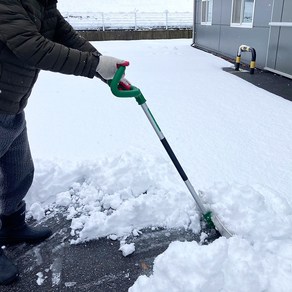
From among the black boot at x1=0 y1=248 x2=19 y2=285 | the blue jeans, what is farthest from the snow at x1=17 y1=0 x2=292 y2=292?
the blue jeans

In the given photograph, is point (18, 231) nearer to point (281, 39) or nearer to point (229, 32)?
point (281, 39)

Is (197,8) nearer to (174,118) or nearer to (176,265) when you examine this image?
(174,118)

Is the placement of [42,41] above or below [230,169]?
above

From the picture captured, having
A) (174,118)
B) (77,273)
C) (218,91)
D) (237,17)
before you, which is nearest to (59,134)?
(174,118)

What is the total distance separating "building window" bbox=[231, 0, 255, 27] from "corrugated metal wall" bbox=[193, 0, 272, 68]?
0.50ft

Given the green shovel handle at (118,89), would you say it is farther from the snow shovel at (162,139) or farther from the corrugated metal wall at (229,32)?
the corrugated metal wall at (229,32)

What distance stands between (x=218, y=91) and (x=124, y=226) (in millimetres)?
3842

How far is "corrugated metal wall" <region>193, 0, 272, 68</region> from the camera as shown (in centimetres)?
707

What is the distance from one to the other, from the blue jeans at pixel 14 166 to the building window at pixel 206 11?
9998 mm

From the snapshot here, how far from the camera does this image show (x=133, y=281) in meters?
1.83

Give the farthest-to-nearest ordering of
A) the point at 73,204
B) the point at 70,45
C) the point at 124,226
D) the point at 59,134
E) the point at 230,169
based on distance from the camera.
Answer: the point at 59,134, the point at 230,169, the point at 73,204, the point at 124,226, the point at 70,45

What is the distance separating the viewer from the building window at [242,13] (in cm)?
788

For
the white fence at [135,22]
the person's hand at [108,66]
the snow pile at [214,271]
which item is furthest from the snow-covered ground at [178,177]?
the white fence at [135,22]

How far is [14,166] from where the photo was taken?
191 centimetres
